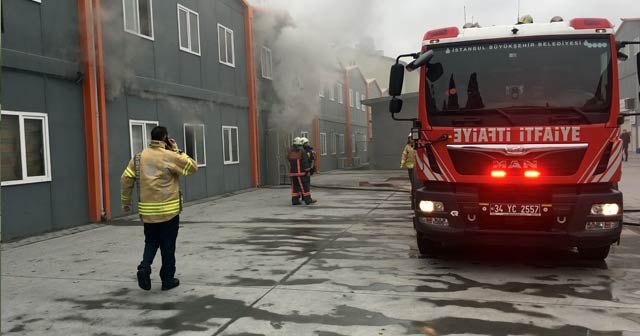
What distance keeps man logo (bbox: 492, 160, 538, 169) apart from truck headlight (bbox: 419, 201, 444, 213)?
0.71 m

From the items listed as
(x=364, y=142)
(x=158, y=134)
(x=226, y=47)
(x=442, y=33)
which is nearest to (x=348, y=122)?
(x=364, y=142)

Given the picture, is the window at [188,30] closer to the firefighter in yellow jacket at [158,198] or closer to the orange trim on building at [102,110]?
the orange trim on building at [102,110]

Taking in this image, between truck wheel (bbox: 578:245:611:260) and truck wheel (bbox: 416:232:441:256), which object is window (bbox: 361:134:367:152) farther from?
truck wheel (bbox: 578:245:611:260)

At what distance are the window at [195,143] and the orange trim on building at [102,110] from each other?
3.23 meters

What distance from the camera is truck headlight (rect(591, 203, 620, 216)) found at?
17.0 ft

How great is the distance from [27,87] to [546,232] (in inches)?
327

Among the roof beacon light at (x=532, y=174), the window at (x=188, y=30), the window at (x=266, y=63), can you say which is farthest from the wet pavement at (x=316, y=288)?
the window at (x=266, y=63)

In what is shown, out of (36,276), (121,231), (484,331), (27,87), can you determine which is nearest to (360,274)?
(484,331)

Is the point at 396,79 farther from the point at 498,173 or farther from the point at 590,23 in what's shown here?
Result: the point at 590,23

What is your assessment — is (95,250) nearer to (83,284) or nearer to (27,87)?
(83,284)

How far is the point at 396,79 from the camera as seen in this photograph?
19.4ft

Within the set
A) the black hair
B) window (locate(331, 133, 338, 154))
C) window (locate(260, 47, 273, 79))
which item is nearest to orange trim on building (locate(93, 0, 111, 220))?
the black hair

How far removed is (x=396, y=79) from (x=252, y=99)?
1174 centimetres

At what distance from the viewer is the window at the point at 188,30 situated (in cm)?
1330
